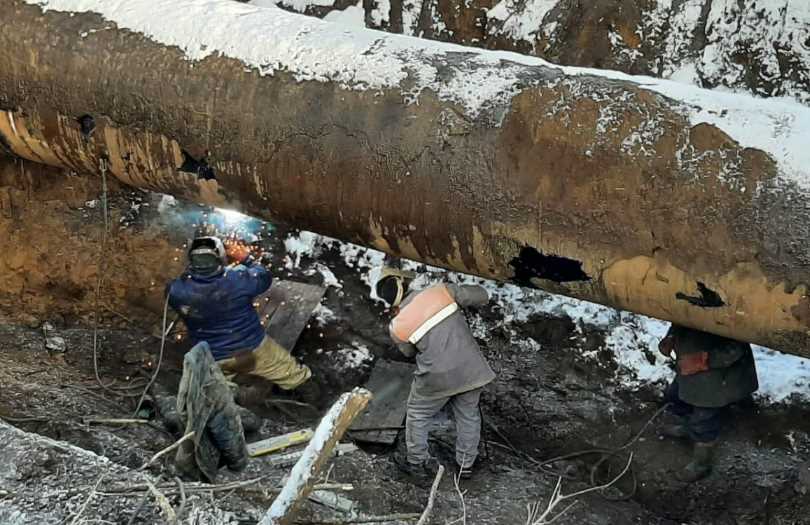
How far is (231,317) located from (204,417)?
1.22 m

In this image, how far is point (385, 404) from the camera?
4.69 metres

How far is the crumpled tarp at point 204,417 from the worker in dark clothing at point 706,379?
2141mm

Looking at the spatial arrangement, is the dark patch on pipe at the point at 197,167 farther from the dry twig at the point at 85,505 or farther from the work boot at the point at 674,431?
the work boot at the point at 674,431

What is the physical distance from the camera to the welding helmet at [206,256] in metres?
4.31

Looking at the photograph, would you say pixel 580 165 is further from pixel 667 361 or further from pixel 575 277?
pixel 667 361

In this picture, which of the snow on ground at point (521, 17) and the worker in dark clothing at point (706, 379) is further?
the snow on ground at point (521, 17)

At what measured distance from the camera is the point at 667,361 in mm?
4879

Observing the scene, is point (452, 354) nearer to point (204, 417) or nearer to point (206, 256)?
point (204, 417)

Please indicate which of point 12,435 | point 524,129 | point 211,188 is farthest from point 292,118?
point 12,435

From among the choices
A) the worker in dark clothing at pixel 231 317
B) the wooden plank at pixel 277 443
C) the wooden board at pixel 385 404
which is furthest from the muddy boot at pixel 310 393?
the wooden plank at pixel 277 443

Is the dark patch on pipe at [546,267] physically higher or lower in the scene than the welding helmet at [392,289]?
higher

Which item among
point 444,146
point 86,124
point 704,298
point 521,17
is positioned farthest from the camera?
point 521,17

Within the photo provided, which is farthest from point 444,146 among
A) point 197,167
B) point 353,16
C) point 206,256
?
point 353,16

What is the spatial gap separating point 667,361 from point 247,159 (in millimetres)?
2735
